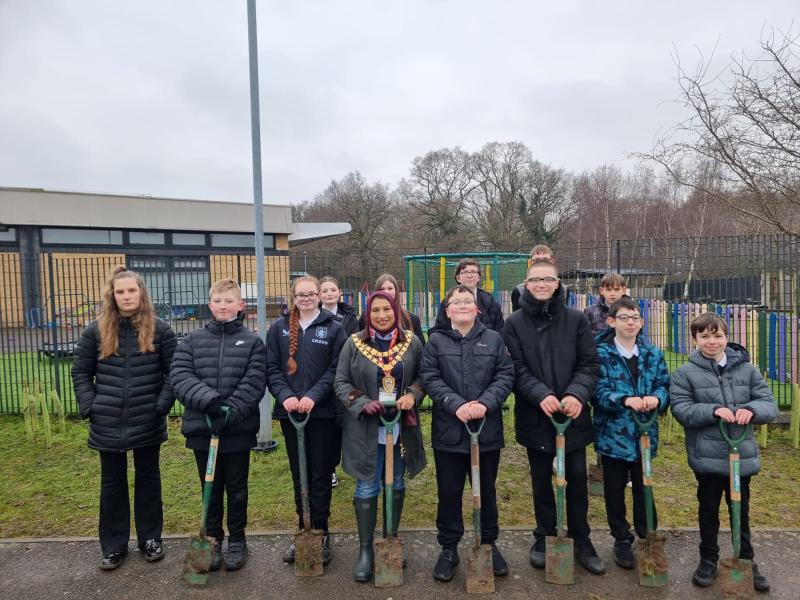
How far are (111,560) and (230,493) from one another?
2.92 feet

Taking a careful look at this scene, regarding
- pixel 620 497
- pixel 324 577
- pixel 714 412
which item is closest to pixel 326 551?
pixel 324 577

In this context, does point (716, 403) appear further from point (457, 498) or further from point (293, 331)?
point (293, 331)

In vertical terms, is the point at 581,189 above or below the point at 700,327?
above

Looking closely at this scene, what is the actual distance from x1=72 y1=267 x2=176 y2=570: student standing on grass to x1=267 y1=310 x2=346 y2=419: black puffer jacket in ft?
2.41

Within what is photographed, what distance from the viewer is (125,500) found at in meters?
3.65

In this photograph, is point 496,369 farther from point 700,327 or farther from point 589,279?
point 589,279

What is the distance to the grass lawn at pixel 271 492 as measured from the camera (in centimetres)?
412

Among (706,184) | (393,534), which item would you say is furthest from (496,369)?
(706,184)

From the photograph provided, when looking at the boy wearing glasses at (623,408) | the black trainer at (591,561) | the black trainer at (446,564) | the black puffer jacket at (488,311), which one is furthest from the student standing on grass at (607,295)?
the black trainer at (446,564)

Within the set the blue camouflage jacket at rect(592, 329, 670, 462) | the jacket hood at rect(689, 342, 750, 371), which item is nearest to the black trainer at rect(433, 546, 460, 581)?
the blue camouflage jacket at rect(592, 329, 670, 462)

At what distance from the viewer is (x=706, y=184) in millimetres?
6953

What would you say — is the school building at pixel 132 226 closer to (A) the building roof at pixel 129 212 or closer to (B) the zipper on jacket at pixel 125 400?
(A) the building roof at pixel 129 212

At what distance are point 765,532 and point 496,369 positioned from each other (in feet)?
7.98

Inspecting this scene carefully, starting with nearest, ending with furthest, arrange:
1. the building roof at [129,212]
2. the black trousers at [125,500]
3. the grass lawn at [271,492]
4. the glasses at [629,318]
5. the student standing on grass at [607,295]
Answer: the glasses at [629,318], the black trousers at [125,500], the grass lawn at [271,492], the student standing on grass at [607,295], the building roof at [129,212]
